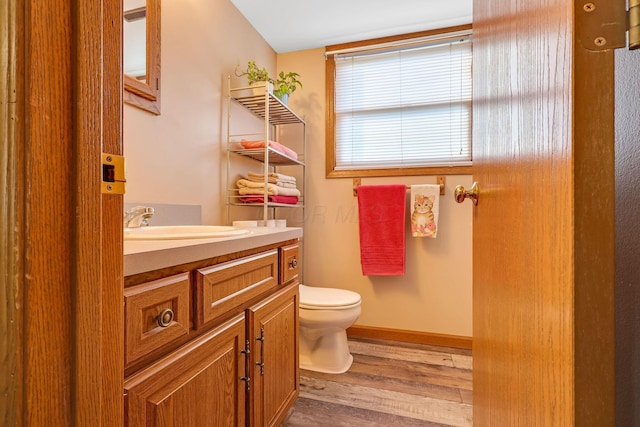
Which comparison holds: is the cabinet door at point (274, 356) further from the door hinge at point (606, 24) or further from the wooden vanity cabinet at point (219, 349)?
the door hinge at point (606, 24)

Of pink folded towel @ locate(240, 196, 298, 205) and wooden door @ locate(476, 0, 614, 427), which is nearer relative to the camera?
wooden door @ locate(476, 0, 614, 427)

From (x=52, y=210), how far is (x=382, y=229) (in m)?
1.95

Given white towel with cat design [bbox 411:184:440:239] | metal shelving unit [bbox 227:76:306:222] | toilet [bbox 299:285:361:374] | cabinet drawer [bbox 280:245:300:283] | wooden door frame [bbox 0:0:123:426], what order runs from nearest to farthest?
1. wooden door frame [bbox 0:0:123:426]
2. cabinet drawer [bbox 280:245:300:283]
3. toilet [bbox 299:285:361:374]
4. metal shelving unit [bbox 227:76:306:222]
5. white towel with cat design [bbox 411:184:440:239]

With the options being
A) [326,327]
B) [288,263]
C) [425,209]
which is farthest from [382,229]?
[288,263]

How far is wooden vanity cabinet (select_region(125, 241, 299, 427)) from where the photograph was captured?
0.59m

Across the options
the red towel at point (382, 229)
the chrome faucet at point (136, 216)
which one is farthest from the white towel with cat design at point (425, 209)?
the chrome faucet at point (136, 216)

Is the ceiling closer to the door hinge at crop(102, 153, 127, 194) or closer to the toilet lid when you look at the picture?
the toilet lid

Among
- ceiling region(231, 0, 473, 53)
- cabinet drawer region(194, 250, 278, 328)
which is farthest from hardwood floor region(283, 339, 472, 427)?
ceiling region(231, 0, 473, 53)

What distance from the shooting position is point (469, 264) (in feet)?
6.72

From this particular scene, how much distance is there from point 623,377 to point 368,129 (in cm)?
209

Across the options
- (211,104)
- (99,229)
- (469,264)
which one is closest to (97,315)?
(99,229)

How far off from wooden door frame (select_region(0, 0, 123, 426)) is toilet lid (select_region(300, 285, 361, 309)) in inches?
53.8

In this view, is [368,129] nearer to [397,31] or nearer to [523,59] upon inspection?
[397,31]

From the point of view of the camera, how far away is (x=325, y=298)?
1.75 m
